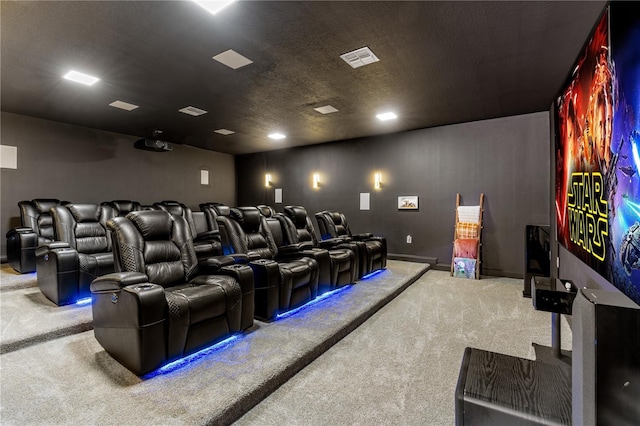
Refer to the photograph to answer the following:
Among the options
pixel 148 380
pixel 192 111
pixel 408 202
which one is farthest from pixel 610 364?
pixel 192 111

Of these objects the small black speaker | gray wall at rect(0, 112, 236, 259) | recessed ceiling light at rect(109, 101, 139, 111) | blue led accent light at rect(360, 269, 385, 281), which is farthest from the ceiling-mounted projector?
the small black speaker

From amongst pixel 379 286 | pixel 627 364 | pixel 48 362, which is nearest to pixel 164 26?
pixel 48 362

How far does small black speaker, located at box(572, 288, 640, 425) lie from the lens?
3.13 ft

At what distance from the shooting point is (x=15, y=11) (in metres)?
2.43

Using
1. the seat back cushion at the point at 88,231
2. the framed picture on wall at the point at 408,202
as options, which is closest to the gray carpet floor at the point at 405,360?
the framed picture on wall at the point at 408,202

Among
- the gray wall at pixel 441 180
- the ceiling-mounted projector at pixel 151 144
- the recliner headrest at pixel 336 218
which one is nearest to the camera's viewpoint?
the gray wall at pixel 441 180

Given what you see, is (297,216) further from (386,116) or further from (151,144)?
(151,144)

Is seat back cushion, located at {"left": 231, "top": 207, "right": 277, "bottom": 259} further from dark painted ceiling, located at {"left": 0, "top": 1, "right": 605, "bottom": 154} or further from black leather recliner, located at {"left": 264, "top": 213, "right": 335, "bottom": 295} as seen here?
dark painted ceiling, located at {"left": 0, "top": 1, "right": 605, "bottom": 154}

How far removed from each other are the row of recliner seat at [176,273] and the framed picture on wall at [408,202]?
1825 millimetres

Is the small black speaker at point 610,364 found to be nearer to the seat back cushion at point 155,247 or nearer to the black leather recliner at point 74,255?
the seat back cushion at point 155,247

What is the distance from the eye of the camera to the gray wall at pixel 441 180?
5137mm

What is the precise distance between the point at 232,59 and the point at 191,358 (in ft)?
9.48

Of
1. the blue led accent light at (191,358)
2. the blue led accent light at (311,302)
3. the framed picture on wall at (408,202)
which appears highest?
the framed picture on wall at (408,202)

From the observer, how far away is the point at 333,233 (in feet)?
17.7
